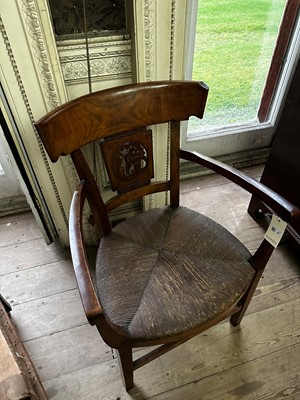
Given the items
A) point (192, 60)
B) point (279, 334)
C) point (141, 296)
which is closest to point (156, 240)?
point (141, 296)

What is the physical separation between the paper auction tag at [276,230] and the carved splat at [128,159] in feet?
1.44

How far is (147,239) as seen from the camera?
964 millimetres

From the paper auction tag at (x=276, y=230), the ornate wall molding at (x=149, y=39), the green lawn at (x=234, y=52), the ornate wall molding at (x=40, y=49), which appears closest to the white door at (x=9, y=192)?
the ornate wall molding at (x=40, y=49)

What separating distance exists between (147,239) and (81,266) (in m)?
0.38

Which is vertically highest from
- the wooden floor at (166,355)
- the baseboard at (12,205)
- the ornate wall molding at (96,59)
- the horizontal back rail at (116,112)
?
the ornate wall molding at (96,59)

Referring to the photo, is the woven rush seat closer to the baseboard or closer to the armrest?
the armrest

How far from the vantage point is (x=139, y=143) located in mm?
935

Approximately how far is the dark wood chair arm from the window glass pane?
47cm

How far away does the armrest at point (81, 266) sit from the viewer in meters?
0.54

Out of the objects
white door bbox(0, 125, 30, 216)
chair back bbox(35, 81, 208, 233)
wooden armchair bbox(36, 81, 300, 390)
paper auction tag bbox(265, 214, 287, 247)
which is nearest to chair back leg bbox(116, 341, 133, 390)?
wooden armchair bbox(36, 81, 300, 390)

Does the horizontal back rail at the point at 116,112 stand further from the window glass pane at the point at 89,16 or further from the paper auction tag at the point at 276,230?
the paper auction tag at the point at 276,230

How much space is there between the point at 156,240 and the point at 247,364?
1.94ft

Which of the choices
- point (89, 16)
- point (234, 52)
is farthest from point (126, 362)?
point (234, 52)

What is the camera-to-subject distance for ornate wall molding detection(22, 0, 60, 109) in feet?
2.45
